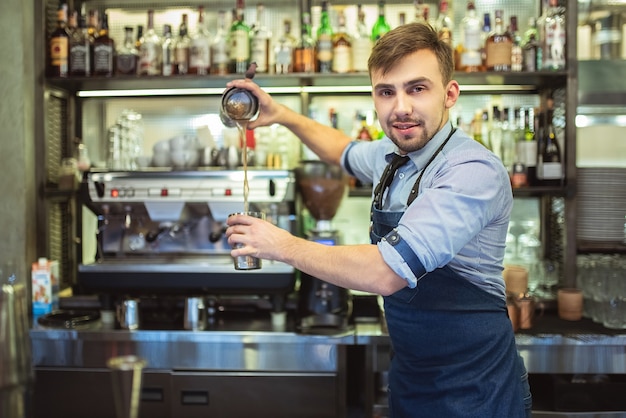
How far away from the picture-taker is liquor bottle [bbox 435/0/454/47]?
114 inches

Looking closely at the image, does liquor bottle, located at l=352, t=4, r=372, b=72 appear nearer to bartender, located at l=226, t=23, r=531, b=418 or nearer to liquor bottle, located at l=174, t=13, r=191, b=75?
liquor bottle, located at l=174, t=13, r=191, b=75

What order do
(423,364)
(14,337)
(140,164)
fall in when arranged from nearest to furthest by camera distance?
(14,337) < (423,364) < (140,164)

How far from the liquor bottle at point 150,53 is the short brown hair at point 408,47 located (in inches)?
60.9

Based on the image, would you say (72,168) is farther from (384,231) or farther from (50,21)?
(384,231)

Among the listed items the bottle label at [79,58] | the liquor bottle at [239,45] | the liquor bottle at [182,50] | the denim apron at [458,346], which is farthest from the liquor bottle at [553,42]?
the bottle label at [79,58]

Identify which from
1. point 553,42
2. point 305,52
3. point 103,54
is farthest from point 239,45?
point 553,42

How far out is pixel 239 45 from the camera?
2977 millimetres

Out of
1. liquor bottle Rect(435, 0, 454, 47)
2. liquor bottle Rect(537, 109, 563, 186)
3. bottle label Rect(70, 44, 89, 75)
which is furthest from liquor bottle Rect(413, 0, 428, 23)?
bottle label Rect(70, 44, 89, 75)

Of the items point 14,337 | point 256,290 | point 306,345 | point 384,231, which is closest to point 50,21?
point 256,290

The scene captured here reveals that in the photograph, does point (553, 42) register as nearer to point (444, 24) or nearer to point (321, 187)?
point (444, 24)

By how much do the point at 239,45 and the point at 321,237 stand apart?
92 centimetres

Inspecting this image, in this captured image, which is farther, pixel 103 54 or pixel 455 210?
pixel 103 54

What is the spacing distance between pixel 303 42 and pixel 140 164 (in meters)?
0.89

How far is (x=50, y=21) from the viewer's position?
3086 mm
